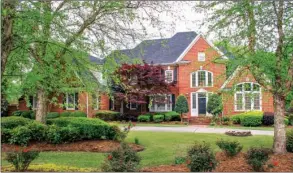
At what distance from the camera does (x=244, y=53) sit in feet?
28.0

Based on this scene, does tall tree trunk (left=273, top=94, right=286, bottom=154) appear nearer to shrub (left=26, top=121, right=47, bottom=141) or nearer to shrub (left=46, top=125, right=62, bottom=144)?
shrub (left=46, top=125, right=62, bottom=144)

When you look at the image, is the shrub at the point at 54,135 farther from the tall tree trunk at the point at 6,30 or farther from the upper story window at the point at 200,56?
the upper story window at the point at 200,56

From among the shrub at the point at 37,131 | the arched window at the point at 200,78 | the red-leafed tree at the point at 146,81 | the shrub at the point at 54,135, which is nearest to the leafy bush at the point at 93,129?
the shrub at the point at 54,135

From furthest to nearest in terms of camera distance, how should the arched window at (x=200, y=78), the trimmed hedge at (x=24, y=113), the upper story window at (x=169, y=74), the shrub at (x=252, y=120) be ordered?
the trimmed hedge at (x=24, y=113) → the upper story window at (x=169, y=74) → the arched window at (x=200, y=78) → the shrub at (x=252, y=120)

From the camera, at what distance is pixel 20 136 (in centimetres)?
1088

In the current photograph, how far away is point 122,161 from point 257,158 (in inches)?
127

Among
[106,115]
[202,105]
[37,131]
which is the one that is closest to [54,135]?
[37,131]

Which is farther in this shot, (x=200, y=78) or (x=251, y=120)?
(x=200, y=78)

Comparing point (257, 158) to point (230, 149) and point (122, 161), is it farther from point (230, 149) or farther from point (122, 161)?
point (122, 161)

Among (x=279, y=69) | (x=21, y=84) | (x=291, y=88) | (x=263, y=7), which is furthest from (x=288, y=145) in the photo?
(x=21, y=84)

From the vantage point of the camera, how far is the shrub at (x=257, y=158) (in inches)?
272

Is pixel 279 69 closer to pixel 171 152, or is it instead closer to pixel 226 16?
pixel 226 16

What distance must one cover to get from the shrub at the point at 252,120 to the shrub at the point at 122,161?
49.8 feet

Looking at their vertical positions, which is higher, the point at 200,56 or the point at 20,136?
the point at 200,56
